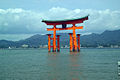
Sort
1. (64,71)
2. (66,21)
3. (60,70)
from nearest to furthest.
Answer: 1. (64,71)
2. (60,70)
3. (66,21)

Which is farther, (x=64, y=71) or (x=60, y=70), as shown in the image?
(x=60, y=70)

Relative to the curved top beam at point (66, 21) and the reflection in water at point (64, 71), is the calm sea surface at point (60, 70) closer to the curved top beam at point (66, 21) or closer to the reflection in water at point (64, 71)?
the reflection in water at point (64, 71)

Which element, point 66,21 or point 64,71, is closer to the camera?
point 64,71

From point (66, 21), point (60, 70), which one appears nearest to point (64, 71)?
point (60, 70)

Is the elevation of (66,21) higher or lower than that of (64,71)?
higher

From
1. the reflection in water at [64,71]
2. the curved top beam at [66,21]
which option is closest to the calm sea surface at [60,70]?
the reflection in water at [64,71]

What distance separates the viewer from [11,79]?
14461 millimetres

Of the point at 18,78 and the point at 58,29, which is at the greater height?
the point at 58,29

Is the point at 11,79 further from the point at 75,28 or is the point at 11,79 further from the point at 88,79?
the point at 75,28

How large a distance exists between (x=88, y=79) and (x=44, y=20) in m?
45.8

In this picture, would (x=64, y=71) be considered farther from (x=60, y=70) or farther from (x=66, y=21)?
(x=66, y=21)

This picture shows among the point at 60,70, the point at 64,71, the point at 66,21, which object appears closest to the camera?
the point at 64,71

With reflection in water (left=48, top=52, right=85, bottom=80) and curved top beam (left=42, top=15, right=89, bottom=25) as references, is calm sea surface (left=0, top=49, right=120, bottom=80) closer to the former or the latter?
reflection in water (left=48, top=52, right=85, bottom=80)

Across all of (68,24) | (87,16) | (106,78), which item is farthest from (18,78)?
(68,24)
